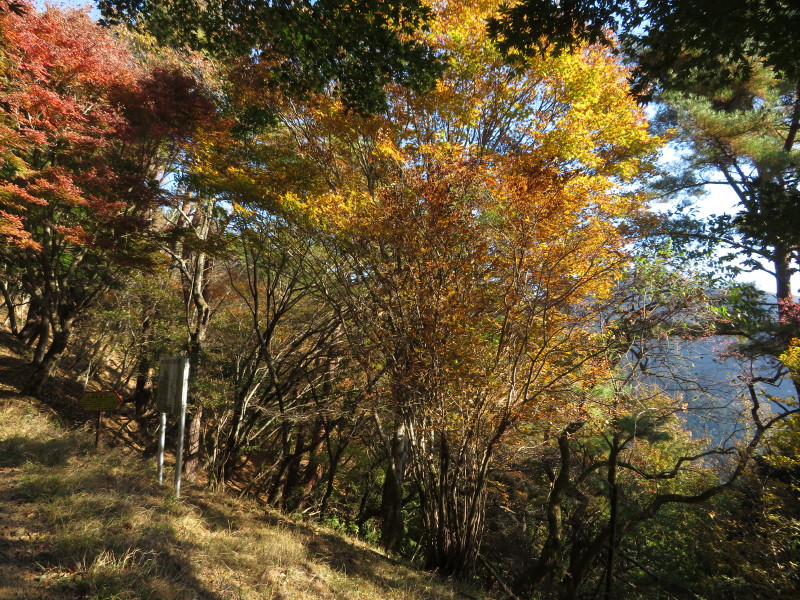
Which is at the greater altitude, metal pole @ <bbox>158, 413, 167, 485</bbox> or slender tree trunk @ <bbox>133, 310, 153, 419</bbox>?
slender tree trunk @ <bbox>133, 310, 153, 419</bbox>

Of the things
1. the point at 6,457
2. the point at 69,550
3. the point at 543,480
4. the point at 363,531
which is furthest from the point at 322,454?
the point at 69,550

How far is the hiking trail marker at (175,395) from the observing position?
579 centimetres

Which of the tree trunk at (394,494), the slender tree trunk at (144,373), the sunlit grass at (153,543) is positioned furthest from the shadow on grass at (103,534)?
the slender tree trunk at (144,373)

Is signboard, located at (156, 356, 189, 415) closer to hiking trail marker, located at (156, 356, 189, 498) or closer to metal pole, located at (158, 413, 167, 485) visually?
hiking trail marker, located at (156, 356, 189, 498)

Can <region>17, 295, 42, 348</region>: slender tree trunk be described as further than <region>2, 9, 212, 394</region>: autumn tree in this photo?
Yes

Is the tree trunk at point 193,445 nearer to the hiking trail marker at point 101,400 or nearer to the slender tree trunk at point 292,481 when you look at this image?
the slender tree trunk at point 292,481

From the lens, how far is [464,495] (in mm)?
7305

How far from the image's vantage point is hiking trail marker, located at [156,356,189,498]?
5793 millimetres

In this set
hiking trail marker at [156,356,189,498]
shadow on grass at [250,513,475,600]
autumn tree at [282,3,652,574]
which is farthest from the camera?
autumn tree at [282,3,652,574]

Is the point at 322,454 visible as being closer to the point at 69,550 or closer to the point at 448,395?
the point at 448,395

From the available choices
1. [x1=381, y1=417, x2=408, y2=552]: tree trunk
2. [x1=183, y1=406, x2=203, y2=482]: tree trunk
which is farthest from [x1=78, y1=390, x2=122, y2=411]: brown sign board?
[x1=381, y1=417, x2=408, y2=552]: tree trunk

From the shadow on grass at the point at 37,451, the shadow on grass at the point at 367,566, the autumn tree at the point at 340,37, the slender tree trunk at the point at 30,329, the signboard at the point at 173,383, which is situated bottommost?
the shadow on grass at the point at 367,566

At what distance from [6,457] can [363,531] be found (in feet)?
27.6

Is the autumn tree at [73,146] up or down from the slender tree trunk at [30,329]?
up
